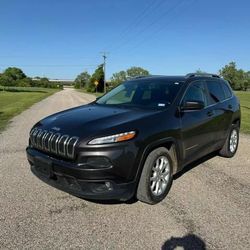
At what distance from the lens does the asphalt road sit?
3.46 m

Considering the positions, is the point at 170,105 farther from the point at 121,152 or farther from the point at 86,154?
the point at 86,154

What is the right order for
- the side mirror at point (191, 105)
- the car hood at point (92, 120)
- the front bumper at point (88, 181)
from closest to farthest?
the front bumper at point (88, 181) < the car hood at point (92, 120) < the side mirror at point (191, 105)

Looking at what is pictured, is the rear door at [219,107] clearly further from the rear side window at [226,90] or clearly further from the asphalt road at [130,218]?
the asphalt road at [130,218]

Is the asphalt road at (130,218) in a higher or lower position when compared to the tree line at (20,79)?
higher

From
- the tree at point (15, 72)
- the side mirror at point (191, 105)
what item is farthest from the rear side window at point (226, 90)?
the tree at point (15, 72)

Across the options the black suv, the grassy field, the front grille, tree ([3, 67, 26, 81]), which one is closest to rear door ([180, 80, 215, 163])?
the black suv

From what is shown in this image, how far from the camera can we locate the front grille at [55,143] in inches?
155

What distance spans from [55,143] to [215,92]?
3.55 meters

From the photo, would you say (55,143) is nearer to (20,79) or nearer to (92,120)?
(92,120)

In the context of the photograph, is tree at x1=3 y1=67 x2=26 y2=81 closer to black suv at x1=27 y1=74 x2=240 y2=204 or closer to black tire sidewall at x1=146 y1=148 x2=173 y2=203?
black suv at x1=27 y1=74 x2=240 y2=204

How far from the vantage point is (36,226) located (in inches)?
148

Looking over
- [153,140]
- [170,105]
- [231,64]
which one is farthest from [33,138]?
[231,64]

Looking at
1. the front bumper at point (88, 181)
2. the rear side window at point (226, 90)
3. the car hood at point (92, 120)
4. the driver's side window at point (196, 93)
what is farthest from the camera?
the rear side window at point (226, 90)

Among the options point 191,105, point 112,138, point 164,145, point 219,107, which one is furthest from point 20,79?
point 112,138
